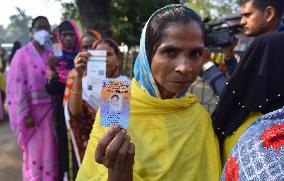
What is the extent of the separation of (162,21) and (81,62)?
1.20 metres

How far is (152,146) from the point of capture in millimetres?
1477

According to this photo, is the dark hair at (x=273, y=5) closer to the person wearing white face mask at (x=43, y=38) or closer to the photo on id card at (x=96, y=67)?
the photo on id card at (x=96, y=67)

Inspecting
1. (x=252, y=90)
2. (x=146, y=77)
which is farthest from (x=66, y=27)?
(x=252, y=90)

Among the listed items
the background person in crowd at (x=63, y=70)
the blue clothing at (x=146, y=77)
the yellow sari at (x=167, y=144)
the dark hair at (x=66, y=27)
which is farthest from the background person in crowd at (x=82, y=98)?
the yellow sari at (x=167, y=144)

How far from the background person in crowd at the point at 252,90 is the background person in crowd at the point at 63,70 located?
6.50 feet

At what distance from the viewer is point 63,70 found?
10.8 ft

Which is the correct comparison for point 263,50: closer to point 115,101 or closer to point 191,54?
point 191,54

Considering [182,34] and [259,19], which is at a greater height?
[259,19]

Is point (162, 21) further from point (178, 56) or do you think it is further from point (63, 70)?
point (63, 70)

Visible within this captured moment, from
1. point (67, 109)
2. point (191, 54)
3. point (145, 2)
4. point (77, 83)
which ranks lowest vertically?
point (67, 109)

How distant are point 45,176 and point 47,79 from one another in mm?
983

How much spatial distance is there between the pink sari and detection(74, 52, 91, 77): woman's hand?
109 centimetres

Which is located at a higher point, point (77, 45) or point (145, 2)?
point (145, 2)

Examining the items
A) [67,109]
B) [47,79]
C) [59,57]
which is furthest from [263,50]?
[47,79]
